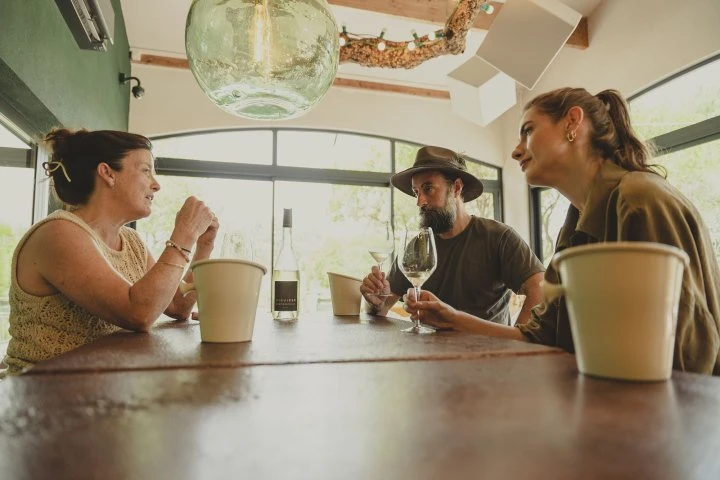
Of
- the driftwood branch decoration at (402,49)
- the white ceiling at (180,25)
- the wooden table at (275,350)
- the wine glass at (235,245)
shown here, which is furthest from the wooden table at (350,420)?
the white ceiling at (180,25)

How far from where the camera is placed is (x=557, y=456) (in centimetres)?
34

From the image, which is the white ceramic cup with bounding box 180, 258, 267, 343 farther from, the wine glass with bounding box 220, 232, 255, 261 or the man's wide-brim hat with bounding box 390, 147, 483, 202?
the man's wide-brim hat with bounding box 390, 147, 483, 202

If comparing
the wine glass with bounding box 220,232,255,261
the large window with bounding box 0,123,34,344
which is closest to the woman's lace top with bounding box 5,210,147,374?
the wine glass with bounding box 220,232,255,261

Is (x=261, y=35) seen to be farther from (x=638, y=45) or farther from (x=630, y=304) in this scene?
(x=638, y=45)

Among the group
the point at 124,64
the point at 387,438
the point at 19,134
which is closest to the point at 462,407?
the point at 387,438

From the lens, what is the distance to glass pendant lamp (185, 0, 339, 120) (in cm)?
119

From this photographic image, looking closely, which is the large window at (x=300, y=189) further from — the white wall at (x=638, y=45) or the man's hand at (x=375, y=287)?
the man's hand at (x=375, y=287)

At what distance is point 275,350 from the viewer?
2.85 ft

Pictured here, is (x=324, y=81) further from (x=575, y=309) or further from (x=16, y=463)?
(x=16, y=463)

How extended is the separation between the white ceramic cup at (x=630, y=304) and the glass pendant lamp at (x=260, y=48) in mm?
862

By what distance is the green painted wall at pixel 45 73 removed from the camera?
2096 millimetres

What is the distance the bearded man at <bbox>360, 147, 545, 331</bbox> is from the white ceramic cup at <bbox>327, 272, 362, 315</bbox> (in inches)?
6.7

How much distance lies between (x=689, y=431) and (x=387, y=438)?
0.23m

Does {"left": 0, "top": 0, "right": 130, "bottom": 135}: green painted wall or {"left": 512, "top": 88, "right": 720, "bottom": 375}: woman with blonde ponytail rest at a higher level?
{"left": 0, "top": 0, "right": 130, "bottom": 135}: green painted wall
